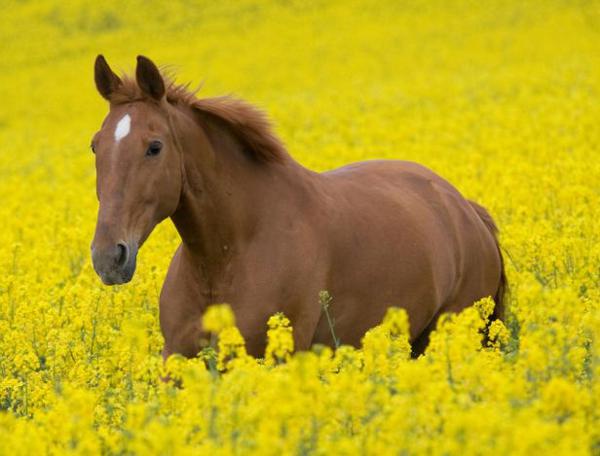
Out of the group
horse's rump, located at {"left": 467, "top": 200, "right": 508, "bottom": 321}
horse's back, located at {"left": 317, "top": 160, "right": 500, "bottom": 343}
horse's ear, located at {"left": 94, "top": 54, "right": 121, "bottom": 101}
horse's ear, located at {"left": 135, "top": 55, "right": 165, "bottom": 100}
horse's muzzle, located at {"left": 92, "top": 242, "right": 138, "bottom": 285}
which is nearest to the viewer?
horse's muzzle, located at {"left": 92, "top": 242, "right": 138, "bottom": 285}

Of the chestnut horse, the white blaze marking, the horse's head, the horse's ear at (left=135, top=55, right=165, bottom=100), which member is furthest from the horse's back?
the white blaze marking

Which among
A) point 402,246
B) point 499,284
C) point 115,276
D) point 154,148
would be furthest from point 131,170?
point 499,284

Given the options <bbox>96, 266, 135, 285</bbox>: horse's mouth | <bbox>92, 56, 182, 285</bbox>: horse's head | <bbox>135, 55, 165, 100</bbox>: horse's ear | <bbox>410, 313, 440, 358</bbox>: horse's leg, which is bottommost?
<bbox>410, 313, 440, 358</bbox>: horse's leg

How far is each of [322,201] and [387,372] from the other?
189cm

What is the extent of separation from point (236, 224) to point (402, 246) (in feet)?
3.97

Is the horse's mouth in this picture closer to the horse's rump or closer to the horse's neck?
the horse's neck

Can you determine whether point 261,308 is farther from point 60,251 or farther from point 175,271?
point 60,251

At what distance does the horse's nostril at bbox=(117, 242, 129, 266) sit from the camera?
519 centimetres

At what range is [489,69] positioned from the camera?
27953 mm

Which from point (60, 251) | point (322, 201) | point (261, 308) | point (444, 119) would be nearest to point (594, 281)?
point (322, 201)

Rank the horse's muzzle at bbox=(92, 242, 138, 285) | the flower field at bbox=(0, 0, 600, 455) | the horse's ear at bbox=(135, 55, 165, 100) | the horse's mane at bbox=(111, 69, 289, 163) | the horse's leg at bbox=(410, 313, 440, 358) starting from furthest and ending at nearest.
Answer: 1. the horse's leg at bbox=(410, 313, 440, 358)
2. the horse's mane at bbox=(111, 69, 289, 163)
3. the horse's ear at bbox=(135, 55, 165, 100)
4. the horse's muzzle at bbox=(92, 242, 138, 285)
5. the flower field at bbox=(0, 0, 600, 455)

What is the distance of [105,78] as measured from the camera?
5746 millimetres

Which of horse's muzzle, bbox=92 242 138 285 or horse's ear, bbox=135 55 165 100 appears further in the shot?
horse's ear, bbox=135 55 165 100

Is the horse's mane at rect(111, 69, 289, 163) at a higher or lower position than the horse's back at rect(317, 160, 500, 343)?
higher
